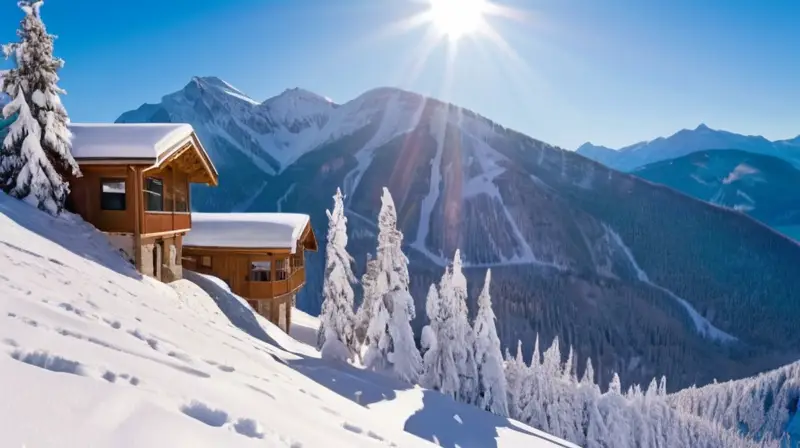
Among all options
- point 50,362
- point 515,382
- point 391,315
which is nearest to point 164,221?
point 391,315

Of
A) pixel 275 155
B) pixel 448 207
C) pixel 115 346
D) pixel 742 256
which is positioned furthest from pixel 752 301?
pixel 275 155

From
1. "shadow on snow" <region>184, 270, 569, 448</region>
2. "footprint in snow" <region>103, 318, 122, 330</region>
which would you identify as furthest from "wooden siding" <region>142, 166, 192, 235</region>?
"footprint in snow" <region>103, 318, 122, 330</region>

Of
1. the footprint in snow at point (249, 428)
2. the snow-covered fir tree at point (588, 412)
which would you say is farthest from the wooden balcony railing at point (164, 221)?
the snow-covered fir tree at point (588, 412)

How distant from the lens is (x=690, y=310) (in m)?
117

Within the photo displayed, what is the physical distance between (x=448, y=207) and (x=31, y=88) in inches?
4957

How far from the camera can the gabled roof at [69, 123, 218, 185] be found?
48.1 ft

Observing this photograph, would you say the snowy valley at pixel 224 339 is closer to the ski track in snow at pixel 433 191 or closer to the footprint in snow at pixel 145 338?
the footprint in snow at pixel 145 338

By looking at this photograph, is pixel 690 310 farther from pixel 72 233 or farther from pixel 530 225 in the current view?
pixel 72 233

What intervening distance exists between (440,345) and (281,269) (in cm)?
1031

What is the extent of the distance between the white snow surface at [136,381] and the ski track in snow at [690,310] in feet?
402

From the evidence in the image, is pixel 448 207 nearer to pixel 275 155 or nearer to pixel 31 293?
pixel 275 155

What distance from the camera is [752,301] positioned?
407ft

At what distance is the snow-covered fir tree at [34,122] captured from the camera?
42.9ft

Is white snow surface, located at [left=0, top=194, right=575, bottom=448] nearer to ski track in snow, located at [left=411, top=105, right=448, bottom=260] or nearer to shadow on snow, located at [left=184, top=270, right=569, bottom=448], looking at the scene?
shadow on snow, located at [left=184, top=270, right=569, bottom=448]
